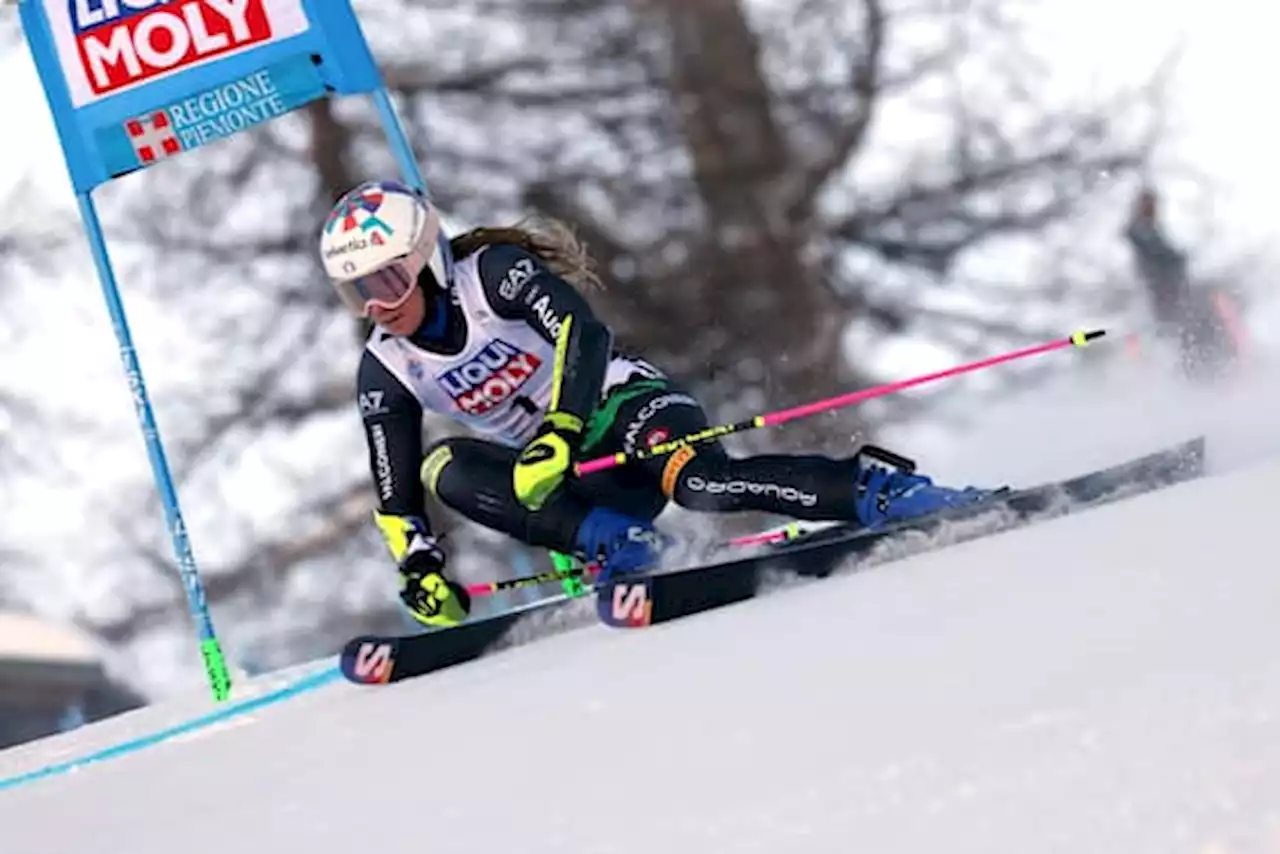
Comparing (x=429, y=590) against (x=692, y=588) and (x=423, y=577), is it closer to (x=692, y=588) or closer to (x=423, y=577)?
(x=423, y=577)

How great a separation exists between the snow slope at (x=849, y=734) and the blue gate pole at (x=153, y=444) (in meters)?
1.38

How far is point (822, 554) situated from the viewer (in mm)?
3844

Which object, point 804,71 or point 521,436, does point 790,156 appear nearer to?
point 804,71

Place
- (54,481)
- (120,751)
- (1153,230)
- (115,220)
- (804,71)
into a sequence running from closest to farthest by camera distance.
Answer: (120,751), (1153,230), (804,71), (115,220), (54,481)

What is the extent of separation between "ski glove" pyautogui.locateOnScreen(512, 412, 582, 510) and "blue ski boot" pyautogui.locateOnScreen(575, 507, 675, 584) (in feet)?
0.84

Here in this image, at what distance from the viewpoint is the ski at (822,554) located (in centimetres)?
375

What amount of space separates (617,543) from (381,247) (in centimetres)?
76

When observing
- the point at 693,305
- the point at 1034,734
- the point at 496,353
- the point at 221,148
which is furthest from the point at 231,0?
the point at 221,148

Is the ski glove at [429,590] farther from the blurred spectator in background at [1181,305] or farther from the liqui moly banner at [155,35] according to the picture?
the blurred spectator in background at [1181,305]

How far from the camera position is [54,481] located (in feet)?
45.2

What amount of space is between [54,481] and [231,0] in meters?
9.01

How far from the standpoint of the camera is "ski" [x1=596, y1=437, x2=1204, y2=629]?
375cm

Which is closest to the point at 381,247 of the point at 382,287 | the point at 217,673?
the point at 382,287

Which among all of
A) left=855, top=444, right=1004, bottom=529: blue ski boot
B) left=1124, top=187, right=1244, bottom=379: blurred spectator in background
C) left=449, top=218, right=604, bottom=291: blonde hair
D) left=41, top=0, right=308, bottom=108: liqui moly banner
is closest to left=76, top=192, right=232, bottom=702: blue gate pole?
left=41, top=0, right=308, bottom=108: liqui moly banner
